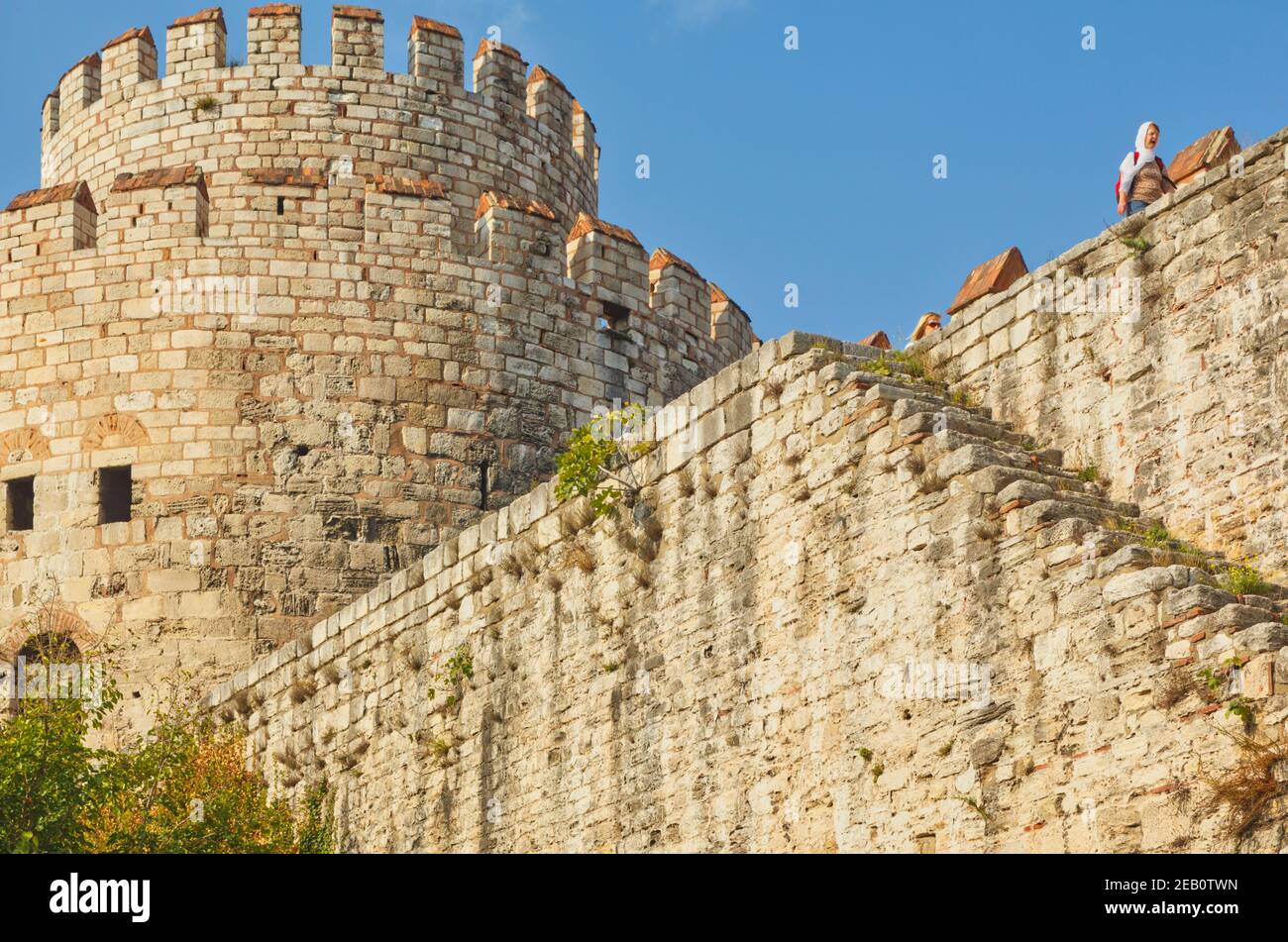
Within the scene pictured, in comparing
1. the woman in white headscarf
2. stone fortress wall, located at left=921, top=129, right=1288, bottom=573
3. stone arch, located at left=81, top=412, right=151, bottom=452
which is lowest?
stone fortress wall, located at left=921, top=129, right=1288, bottom=573

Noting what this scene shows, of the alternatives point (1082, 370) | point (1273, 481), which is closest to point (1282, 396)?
point (1273, 481)

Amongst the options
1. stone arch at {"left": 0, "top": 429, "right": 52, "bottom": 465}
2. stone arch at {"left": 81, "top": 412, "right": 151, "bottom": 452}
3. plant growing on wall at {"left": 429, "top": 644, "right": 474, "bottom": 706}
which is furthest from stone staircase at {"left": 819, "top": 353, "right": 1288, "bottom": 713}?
stone arch at {"left": 0, "top": 429, "right": 52, "bottom": 465}

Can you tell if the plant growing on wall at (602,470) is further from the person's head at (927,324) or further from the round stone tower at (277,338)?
the round stone tower at (277,338)

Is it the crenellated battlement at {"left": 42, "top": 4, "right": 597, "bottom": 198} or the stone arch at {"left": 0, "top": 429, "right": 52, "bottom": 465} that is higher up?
the crenellated battlement at {"left": 42, "top": 4, "right": 597, "bottom": 198}

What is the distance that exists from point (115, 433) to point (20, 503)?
0.94 m

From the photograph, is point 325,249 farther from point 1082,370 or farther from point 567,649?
point 1082,370

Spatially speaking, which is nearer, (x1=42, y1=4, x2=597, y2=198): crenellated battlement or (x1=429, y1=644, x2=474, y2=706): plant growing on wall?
(x1=429, y1=644, x2=474, y2=706): plant growing on wall

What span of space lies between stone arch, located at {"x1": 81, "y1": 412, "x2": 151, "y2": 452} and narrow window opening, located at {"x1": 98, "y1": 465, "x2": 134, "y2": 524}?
19cm

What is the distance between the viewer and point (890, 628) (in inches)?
385

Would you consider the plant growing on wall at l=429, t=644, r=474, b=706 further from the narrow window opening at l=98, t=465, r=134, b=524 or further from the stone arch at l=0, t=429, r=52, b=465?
the stone arch at l=0, t=429, r=52, b=465

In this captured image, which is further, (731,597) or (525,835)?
(525,835)

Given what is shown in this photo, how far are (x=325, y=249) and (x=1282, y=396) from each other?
9569 mm

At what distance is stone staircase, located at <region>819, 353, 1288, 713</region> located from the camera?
25.9 ft
